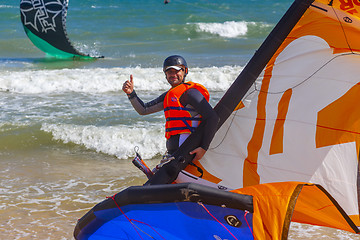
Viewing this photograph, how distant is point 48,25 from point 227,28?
1015 centimetres

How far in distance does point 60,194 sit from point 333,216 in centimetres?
345

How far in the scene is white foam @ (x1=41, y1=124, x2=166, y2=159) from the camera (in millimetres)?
7961

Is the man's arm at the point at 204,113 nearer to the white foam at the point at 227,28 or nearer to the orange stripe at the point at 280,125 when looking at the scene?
the orange stripe at the point at 280,125

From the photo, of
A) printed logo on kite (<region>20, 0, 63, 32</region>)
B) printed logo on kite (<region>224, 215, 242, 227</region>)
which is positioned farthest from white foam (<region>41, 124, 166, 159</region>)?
printed logo on kite (<region>20, 0, 63, 32</region>)

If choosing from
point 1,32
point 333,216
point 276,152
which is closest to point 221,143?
point 276,152

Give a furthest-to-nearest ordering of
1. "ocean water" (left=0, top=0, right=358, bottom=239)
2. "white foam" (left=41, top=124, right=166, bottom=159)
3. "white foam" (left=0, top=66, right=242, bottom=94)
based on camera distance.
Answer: "white foam" (left=0, top=66, right=242, bottom=94), "white foam" (left=41, top=124, right=166, bottom=159), "ocean water" (left=0, top=0, right=358, bottom=239)

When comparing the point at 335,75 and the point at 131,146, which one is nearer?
the point at 335,75

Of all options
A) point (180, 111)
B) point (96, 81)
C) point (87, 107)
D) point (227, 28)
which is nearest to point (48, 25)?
point (96, 81)

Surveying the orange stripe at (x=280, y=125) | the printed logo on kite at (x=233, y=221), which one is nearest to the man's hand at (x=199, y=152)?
the orange stripe at (x=280, y=125)

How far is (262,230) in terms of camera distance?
3.11m

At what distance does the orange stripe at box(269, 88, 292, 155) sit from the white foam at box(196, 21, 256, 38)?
815 inches

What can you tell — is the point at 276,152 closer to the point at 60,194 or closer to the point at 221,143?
the point at 221,143

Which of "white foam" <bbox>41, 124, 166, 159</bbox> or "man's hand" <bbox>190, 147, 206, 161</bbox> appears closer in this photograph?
"man's hand" <bbox>190, 147, 206, 161</bbox>

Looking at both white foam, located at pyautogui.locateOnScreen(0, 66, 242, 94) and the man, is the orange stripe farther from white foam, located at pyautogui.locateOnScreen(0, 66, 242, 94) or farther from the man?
white foam, located at pyautogui.locateOnScreen(0, 66, 242, 94)
